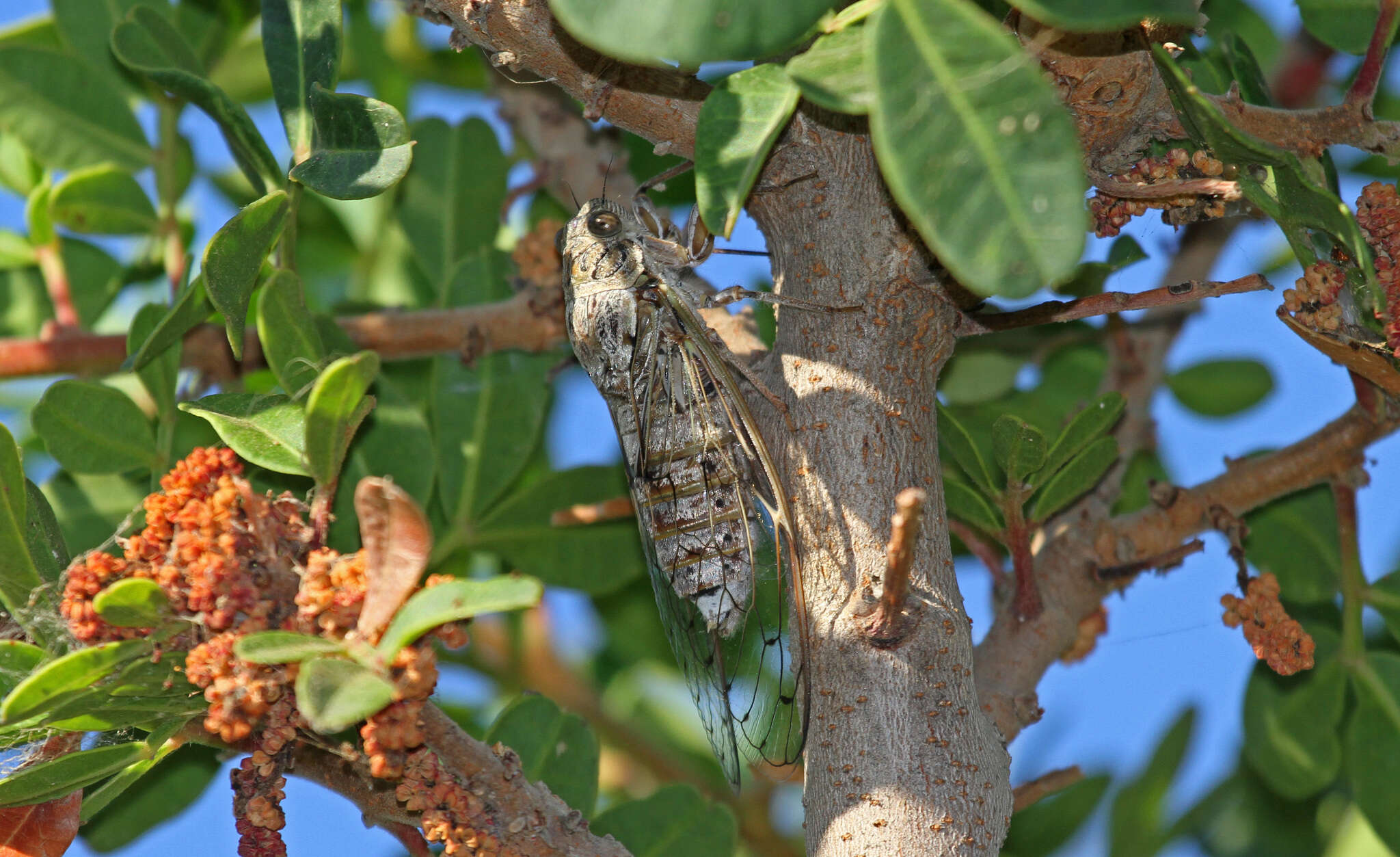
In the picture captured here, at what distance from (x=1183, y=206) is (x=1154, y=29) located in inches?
9.5

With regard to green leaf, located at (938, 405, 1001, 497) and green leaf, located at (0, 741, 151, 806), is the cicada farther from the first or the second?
green leaf, located at (0, 741, 151, 806)

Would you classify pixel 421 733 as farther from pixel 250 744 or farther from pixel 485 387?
pixel 485 387

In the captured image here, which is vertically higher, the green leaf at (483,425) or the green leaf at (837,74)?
the green leaf at (837,74)

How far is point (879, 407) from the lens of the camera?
1332 millimetres

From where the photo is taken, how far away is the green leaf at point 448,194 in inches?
82.0

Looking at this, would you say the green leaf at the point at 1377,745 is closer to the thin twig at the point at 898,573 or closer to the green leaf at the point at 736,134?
the thin twig at the point at 898,573

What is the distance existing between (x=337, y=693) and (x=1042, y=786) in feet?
3.38

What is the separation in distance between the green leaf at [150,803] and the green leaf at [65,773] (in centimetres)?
56

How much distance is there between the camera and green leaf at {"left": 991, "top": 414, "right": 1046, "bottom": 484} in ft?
4.52

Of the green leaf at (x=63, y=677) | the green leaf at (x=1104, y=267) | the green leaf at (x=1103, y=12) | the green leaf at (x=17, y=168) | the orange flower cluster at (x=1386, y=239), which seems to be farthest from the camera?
the green leaf at (x=17, y=168)

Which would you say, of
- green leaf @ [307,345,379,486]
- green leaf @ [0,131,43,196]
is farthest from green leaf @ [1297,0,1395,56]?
green leaf @ [0,131,43,196]

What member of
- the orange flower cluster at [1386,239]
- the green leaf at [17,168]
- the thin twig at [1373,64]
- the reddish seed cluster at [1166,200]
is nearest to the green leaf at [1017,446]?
Result: the reddish seed cluster at [1166,200]

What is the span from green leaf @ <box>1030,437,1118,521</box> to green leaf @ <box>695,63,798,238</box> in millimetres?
747

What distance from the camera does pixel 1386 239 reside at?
1.25 m
